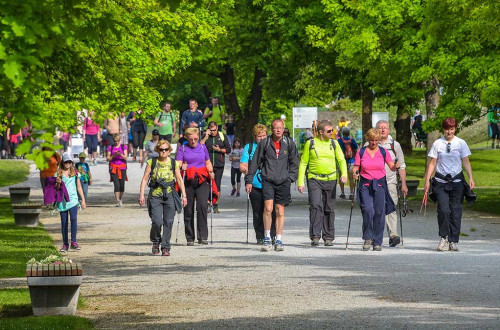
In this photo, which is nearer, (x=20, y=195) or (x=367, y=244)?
(x=367, y=244)

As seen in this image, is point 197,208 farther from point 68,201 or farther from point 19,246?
point 19,246

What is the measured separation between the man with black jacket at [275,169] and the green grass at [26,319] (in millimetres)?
6128

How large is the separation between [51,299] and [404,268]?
4958mm

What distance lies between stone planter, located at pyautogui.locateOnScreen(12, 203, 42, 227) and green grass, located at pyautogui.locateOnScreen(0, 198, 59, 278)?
18 centimetres

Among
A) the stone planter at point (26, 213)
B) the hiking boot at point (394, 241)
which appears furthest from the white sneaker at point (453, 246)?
the stone planter at point (26, 213)

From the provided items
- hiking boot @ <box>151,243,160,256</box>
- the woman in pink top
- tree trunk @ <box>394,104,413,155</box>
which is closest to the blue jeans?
hiking boot @ <box>151,243,160,256</box>

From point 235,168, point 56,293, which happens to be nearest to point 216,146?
point 235,168

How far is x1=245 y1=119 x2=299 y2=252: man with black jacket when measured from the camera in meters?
17.7

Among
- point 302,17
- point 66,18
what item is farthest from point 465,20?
point 66,18

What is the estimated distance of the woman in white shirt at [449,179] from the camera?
16969 mm

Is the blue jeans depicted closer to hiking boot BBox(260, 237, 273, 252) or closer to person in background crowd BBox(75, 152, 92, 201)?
hiking boot BBox(260, 237, 273, 252)

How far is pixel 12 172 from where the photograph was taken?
148 ft

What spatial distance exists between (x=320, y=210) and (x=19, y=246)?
4429 millimetres

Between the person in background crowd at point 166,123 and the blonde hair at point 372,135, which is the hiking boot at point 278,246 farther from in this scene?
the person in background crowd at point 166,123
